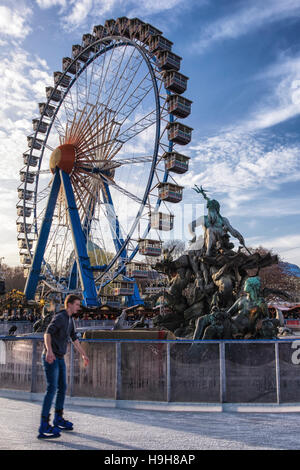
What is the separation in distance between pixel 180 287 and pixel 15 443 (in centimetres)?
1225

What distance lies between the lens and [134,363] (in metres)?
7.07

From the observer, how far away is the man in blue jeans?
4.89 metres

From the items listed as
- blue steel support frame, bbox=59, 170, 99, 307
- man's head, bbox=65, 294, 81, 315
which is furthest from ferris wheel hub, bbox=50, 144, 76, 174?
man's head, bbox=65, 294, 81, 315

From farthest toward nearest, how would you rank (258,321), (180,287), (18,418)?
(180,287) < (258,321) < (18,418)

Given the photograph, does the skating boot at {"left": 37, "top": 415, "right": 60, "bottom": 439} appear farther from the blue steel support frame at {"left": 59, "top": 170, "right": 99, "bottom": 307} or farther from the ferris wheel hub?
the ferris wheel hub

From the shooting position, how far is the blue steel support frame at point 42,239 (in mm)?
34250

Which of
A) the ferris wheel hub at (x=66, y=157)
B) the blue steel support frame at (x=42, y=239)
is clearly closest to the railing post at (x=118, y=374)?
the ferris wheel hub at (x=66, y=157)

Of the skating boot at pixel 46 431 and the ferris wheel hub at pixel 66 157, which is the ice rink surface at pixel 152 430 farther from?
the ferris wheel hub at pixel 66 157

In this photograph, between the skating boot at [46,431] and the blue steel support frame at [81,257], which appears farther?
the blue steel support frame at [81,257]

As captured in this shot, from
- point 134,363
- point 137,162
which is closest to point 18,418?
point 134,363

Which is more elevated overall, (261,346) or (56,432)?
(261,346)

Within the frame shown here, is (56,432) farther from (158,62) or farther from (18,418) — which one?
(158,62)
